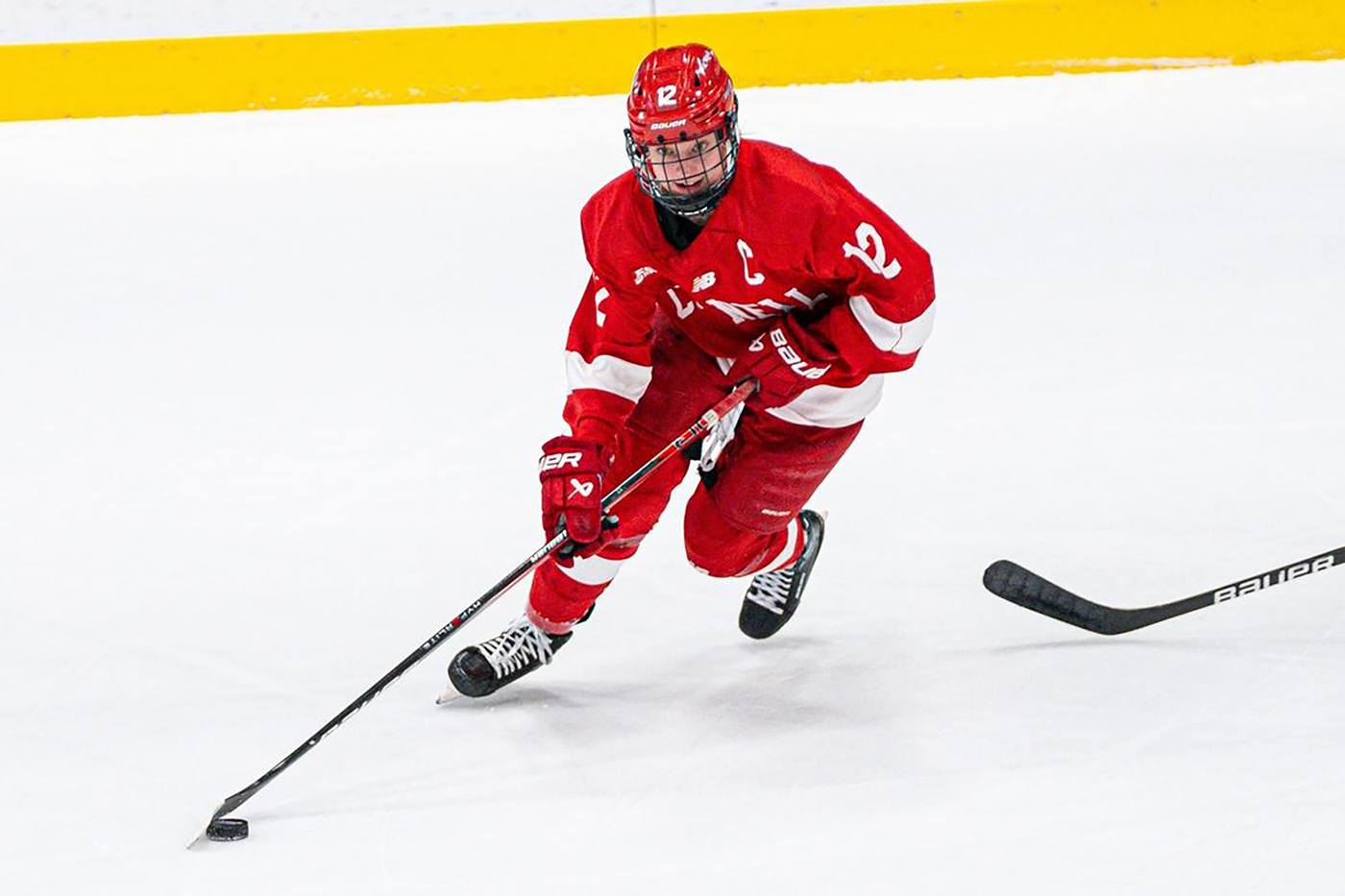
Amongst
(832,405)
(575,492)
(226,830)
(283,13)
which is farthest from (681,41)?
(226,830)

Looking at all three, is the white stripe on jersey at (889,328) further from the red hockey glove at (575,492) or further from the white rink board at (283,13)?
the white rink board at (283,13)

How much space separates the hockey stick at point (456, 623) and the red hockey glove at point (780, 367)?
0.04 m

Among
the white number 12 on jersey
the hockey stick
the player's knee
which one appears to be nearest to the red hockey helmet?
the white number 12 on jersey

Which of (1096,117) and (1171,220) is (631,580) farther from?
(1096,117)

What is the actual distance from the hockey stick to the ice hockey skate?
0.36 ft

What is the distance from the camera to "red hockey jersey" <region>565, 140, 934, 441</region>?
93.7 inches

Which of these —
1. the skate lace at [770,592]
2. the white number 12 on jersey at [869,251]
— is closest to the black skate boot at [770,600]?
the skate lace at [770,592]

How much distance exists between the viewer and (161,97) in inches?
254

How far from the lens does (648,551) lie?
3.14 metres

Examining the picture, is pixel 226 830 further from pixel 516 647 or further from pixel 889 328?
pixel 889 328

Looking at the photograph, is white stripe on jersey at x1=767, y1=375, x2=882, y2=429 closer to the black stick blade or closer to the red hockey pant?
the red hockey pant

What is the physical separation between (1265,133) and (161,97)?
4.18m

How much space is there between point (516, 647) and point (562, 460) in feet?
1.20

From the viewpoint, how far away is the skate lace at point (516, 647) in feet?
8.38
